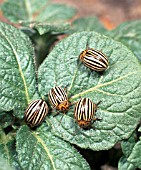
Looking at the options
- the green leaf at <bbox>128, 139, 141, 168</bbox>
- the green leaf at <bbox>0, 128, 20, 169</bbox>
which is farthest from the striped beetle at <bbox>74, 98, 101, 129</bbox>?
the green leaf at <bbox>0, 128, 20, 169</bbox>

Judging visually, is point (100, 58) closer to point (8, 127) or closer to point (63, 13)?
point (8, 127)

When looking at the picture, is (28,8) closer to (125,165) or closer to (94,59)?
(94,59)

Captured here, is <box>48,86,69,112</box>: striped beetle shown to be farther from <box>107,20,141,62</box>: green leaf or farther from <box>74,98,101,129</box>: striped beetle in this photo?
<box>107,20,141,62</box>: green leaf

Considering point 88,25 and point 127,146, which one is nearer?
point 127,146

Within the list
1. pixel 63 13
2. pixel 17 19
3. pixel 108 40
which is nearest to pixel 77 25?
pixel 63 13

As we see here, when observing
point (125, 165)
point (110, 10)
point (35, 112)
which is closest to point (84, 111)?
point (35, 112)

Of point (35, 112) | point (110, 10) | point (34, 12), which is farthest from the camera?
point (110, 10)

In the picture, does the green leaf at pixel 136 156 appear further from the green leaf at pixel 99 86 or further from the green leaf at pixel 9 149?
the green leaf at pixel 9 149
